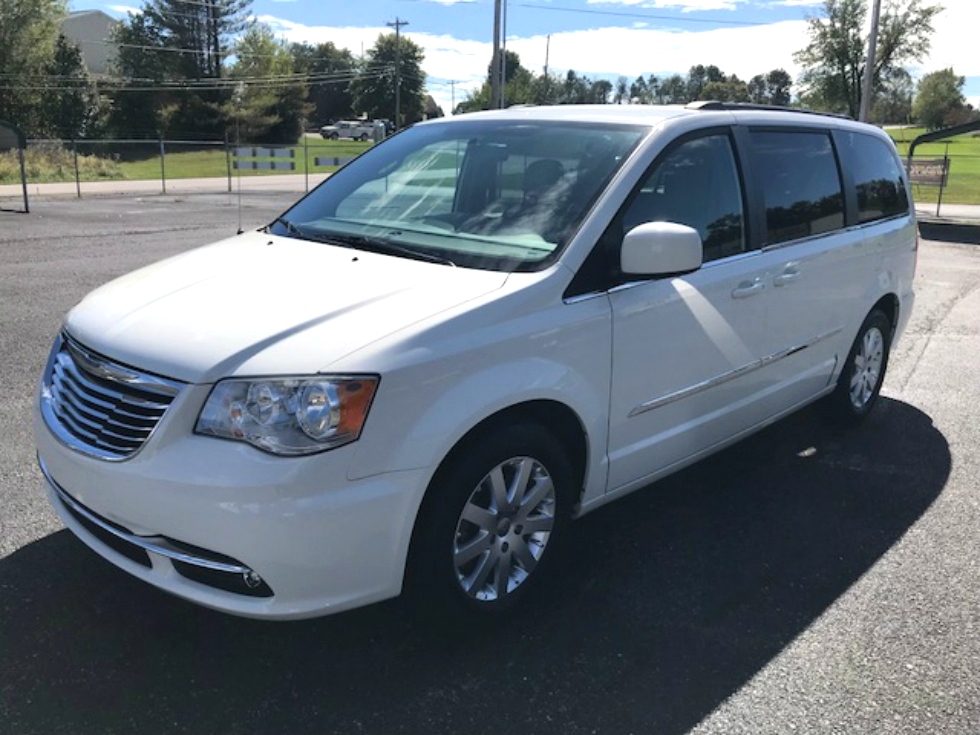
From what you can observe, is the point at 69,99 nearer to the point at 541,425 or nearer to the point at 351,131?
the point at 351,131

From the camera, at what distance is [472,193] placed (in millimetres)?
3812

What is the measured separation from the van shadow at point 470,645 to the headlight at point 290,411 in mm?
850

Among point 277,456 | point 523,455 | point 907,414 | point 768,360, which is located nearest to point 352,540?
point 277,456

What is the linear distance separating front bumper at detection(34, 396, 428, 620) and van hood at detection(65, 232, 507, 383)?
27 centimetres

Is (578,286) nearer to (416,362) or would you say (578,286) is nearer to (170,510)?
(416,362)

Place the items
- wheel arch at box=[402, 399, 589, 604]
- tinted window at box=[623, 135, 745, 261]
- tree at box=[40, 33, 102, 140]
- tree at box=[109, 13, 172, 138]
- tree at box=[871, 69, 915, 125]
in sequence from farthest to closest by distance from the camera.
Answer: tree at box=[109, 13, 172, 138], tree at box=[871, 69, 915, 125], tree at box=[40, 33, 102, 140], tinted window at box=[623, 135, 745, 261], wheel arch at box=[402, 399, 589, 604]

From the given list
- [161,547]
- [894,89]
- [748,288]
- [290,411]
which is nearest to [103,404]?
[161,547]

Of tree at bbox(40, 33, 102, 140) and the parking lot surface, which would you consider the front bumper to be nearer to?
the parking lot surface

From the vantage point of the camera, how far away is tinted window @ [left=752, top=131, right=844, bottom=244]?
425 cm

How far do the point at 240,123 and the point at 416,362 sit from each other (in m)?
64.3

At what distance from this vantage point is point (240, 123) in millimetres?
62031

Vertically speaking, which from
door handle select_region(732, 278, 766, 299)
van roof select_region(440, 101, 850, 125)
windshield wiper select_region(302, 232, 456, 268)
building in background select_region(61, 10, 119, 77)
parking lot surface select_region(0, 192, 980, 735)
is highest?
building in background select_region(61, 10, 119, 77)

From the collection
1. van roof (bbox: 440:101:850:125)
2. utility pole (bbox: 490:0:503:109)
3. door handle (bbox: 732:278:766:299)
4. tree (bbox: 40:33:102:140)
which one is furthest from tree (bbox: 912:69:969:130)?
door handle (bbox: 732:278:766:299)

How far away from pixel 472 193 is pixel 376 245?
1.82 ft
